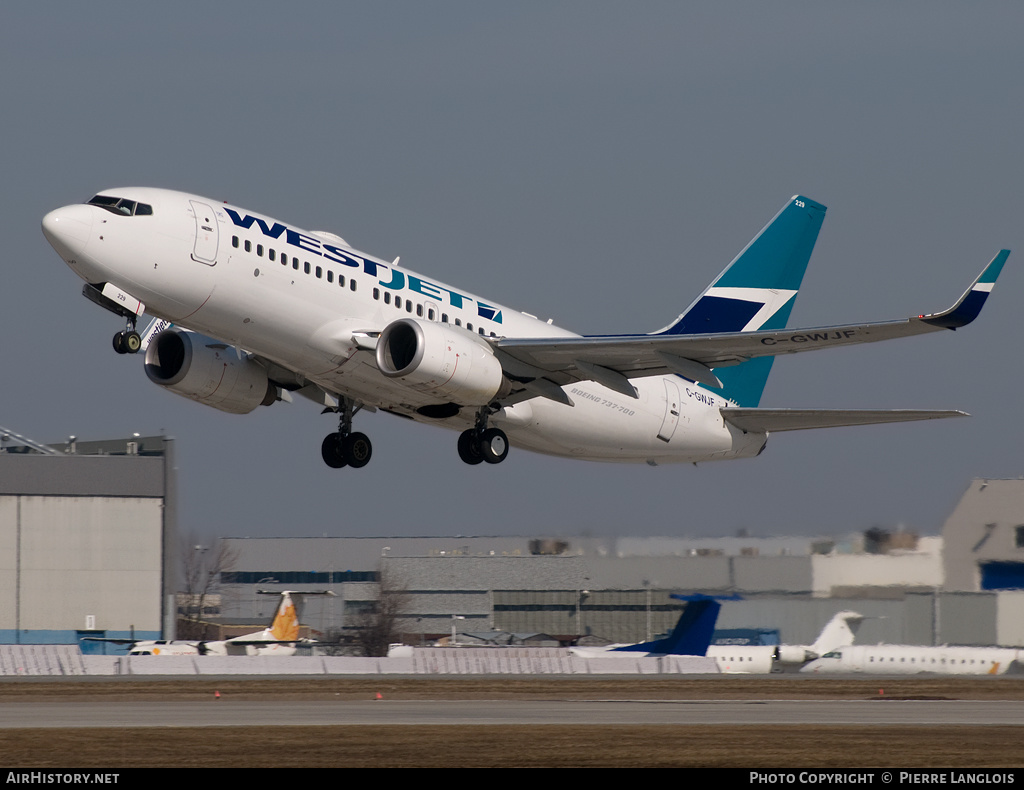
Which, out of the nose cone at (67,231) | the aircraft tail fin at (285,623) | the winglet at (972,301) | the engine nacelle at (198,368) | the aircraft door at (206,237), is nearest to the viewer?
the winglet at (972,301)

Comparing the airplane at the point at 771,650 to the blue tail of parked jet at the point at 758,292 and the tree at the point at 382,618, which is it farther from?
the tree at the point at 382,618

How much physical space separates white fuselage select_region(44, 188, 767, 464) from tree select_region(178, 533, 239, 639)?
50.6 m

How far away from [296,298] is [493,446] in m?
6.38

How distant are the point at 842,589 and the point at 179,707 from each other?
2409 cm

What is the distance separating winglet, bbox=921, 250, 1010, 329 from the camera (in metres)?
26.6

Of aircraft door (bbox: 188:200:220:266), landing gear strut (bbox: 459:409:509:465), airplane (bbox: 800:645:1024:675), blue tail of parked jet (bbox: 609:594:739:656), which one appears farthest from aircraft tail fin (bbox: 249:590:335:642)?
aircraft door (bbox: 188:200:220:266)

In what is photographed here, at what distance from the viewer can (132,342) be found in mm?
28203

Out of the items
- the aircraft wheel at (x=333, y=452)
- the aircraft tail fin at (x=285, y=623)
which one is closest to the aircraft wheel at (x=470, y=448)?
the aircraft wheel at (x=333, y=452)

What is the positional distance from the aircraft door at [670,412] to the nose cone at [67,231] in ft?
50.7

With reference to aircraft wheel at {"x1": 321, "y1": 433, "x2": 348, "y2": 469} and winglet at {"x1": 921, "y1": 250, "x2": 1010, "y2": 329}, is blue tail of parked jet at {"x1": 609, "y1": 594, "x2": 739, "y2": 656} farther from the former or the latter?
winglet at {"x1": 921, "y1": 250, "x2": 1010, "y2": 329}

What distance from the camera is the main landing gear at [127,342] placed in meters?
28.2

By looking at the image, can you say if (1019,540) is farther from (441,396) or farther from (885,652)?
(441,396)

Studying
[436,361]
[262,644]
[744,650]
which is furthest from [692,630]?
[436,361]
